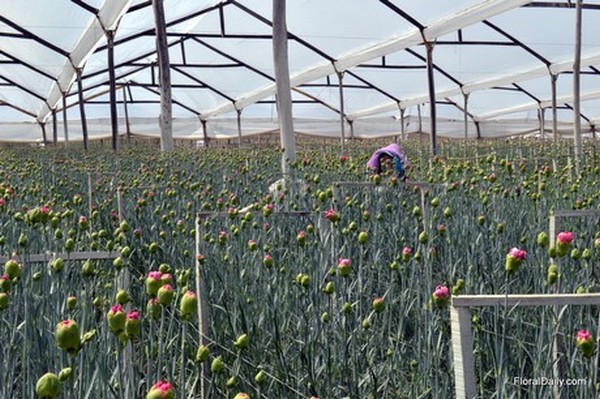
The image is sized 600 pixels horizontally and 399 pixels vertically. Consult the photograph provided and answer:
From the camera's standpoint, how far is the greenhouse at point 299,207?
147cm

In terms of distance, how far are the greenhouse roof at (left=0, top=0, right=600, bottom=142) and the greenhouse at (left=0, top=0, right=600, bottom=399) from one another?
0.22ft

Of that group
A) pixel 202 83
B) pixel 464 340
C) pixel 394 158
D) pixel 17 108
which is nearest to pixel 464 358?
pixel 464 340

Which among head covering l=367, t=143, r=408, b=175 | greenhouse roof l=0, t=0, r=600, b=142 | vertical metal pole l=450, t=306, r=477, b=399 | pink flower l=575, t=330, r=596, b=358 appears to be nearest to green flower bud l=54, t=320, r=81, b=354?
vertical metal pole l=450, t=306, r=477, b=399

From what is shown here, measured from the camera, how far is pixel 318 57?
13719 mm

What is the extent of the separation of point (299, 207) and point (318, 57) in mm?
10658

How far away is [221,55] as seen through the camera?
1567cm

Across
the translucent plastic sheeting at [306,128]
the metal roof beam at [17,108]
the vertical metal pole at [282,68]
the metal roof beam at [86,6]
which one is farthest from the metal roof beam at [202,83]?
the vertical metal pole at [282,68]

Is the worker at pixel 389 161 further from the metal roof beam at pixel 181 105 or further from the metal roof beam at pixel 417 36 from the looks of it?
the metal roof beam at pixel 181 105

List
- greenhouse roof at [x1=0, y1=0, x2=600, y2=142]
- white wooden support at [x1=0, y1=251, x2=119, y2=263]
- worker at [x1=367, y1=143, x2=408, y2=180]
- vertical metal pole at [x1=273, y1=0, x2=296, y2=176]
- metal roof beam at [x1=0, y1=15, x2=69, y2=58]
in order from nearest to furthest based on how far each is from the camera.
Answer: white wooden support at [x1=0, y1=251, x2=119, y2=263] < worker at [x1=367, y1=143, x2=408, y2=180] < vertical metal pole at [x1=273, y1=0, x2=296, y2=176] < greenhouse roof at [x1=0, y1=0, x2=600, y2=142] < metal roof beam at [x1=0, y1=15, x2=69, y2=58]

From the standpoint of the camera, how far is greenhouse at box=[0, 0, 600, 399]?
57.8 inches

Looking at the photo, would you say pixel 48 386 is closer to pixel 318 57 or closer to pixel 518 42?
pixel 518 42

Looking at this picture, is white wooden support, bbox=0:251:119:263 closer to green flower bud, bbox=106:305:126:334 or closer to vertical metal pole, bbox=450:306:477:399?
green flower bud, bbox=106:305:126:334

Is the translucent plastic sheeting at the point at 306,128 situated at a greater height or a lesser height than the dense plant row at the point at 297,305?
greater

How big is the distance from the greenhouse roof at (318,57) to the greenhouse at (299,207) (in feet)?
0.22
